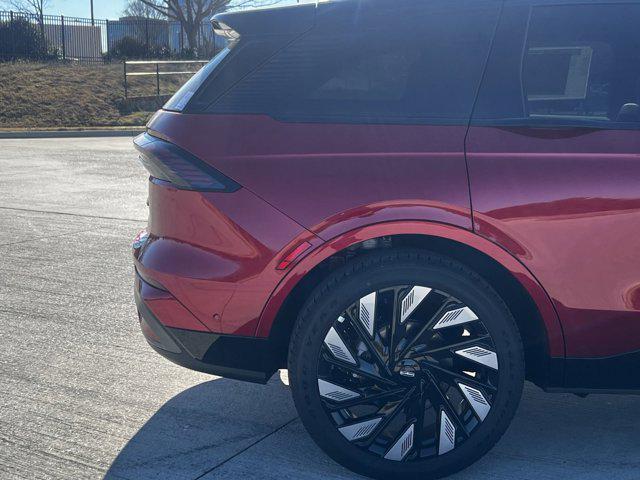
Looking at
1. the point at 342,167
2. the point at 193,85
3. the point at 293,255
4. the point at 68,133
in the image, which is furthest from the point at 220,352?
the point at 68,133

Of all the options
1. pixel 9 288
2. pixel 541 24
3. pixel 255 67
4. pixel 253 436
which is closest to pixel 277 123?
pixel 255 67

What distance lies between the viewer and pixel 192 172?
3.26 m

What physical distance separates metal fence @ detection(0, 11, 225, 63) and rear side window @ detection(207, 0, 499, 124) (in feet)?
94.1

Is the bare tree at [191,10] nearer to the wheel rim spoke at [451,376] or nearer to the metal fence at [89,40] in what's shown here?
the metal fence at [89,40]

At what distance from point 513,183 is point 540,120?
0.30m

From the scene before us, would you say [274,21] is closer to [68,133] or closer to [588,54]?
[588,54]

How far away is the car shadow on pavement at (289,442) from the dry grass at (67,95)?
19.7m

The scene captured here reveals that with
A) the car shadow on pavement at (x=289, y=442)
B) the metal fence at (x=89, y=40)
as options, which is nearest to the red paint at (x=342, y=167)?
the car shadow on pavement at (x=289, y=442)

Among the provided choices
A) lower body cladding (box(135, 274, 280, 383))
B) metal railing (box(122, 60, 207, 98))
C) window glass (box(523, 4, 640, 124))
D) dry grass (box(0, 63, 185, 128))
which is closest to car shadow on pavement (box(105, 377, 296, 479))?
lower body cladding (box(135, 274, 280, 383))

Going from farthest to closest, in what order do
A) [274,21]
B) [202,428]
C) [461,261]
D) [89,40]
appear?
[89,40] < [202,428] < [274,21] < [461,261]

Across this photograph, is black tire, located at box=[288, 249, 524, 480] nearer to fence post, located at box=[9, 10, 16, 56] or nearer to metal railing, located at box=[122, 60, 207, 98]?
metal railing, located at box=[122, 60, 207, 98]

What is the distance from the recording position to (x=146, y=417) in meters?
3.85

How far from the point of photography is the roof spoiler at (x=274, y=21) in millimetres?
3309

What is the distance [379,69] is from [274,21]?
1.52 ft
